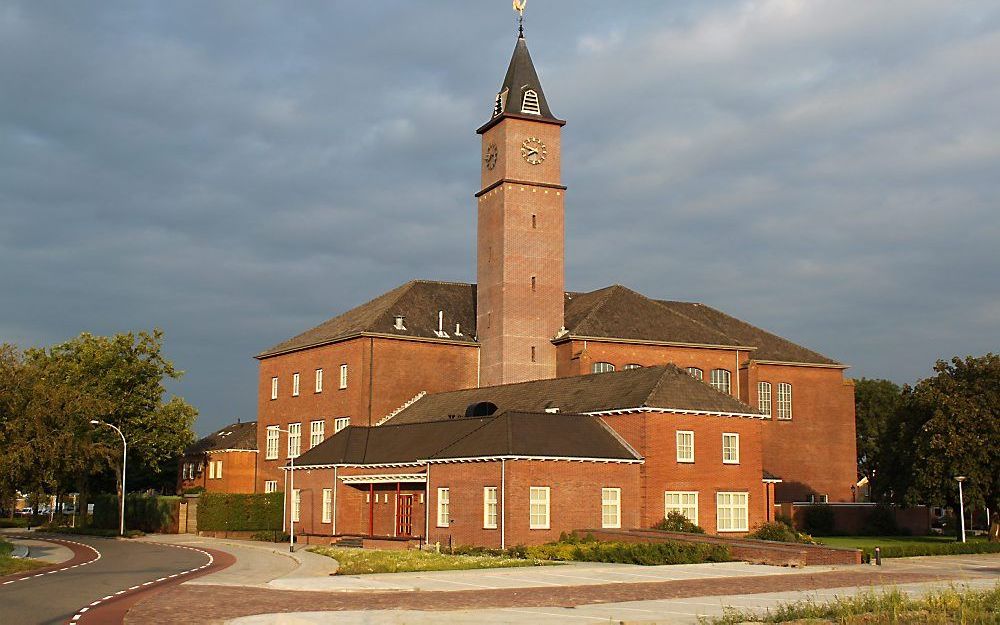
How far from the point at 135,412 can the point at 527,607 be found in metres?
57.8

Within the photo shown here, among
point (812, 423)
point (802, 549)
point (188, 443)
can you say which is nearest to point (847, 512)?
point (812, 423)

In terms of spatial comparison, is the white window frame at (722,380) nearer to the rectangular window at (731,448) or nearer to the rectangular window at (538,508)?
the rectangular window at (731,448)

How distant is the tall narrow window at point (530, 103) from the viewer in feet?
210

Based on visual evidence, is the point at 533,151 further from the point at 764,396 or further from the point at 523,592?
the point at 523,592

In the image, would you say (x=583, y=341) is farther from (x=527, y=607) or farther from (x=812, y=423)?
(x=527, y=607)

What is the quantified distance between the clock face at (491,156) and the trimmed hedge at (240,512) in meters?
23.2

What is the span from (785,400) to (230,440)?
4379 centimetres

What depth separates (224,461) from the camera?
84500mm

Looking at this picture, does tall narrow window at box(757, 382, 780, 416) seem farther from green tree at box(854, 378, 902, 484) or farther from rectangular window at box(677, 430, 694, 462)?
green tree at box(854, 378, 902, 484)

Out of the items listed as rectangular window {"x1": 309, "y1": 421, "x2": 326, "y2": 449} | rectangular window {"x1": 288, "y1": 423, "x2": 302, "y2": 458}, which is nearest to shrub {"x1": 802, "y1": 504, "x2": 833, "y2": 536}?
rectangular window {"x1": 309, "y1": 421, "x2": 326, "y2": 449}

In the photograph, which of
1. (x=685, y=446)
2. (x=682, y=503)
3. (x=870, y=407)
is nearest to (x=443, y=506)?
(x=682, y=503)

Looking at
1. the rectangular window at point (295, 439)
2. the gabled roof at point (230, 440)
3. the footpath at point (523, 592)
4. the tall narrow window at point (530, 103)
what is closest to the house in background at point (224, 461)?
the gabled roof at point (230, 440)

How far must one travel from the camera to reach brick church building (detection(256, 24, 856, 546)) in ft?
148

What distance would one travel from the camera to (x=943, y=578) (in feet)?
102
